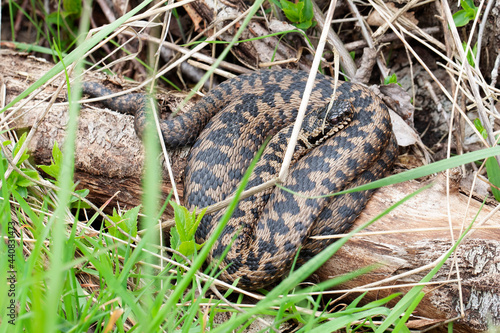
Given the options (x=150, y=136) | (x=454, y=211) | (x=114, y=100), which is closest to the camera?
(x=150, y=136)

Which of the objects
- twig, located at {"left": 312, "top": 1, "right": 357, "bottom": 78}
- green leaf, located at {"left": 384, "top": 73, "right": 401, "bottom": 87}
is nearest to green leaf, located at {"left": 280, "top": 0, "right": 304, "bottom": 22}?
twig, located at {"left": 312, "top": 1, "right": 357, "bottom": 78}

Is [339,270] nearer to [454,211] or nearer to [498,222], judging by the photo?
[454,211]

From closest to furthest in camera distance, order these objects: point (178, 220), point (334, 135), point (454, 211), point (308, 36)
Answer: point (178, 220)
point (454, 211)
point (334, 135)
point (308, 36)

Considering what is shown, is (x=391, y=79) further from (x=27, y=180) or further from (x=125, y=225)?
(x=27, y=180)

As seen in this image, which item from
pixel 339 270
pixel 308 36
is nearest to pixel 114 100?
pixel 308 36

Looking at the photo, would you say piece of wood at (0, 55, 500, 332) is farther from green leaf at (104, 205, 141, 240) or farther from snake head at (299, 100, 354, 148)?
green leaf at (104, 205, 141, 240)

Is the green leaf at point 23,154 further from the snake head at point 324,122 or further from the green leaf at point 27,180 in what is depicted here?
the snake head at point 324,122

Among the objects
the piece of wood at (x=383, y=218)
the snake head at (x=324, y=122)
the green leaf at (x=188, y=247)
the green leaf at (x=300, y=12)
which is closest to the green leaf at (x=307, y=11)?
the green leaf at (x=300, y=12)

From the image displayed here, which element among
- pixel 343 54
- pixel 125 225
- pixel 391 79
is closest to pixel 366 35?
pixel 343 54

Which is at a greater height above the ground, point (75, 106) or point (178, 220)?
point (75, 106)
